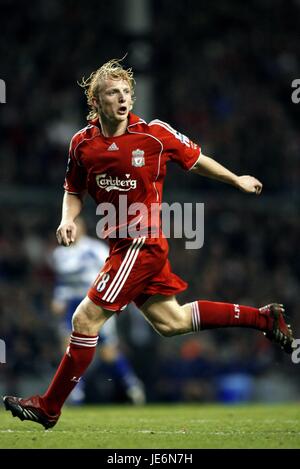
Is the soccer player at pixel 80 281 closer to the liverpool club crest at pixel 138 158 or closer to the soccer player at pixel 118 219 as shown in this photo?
the soccer player at pixel 118 219

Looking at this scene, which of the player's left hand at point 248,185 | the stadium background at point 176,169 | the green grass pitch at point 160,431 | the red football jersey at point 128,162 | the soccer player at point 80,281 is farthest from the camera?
the stadium background at point 176,169

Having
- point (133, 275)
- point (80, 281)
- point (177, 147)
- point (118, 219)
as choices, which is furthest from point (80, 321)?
point (80, 281)

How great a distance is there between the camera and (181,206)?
45.7 ft

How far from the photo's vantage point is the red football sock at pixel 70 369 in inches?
272

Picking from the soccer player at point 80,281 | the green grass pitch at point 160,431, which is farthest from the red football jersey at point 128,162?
the soccer player at point 80,281

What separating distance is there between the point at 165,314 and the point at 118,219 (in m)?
0.69

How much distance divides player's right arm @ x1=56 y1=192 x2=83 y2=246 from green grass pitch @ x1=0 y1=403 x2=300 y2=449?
1214mm

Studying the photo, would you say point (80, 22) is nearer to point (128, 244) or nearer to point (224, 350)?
point (224, 350)

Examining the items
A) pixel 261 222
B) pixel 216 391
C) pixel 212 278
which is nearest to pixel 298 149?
pixel 261 222

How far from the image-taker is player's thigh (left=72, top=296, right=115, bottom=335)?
22.5 ft

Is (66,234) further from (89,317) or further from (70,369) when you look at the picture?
(70,369)

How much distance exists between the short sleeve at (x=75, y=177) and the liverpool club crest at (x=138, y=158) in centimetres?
38

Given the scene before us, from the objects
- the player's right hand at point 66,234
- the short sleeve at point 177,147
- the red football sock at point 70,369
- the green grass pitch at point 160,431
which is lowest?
the green grass pitch at point 160,431

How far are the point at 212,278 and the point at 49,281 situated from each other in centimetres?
221
